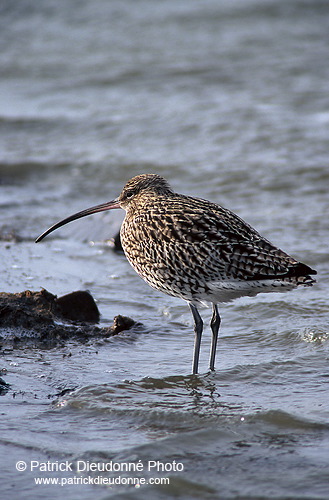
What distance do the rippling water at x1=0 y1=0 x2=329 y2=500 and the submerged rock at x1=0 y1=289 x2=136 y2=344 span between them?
0.19 m

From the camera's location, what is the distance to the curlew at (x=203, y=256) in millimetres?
5531

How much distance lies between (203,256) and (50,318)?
59.1 inches

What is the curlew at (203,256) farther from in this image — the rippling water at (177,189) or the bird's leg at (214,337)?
the rippling water at (177,189)

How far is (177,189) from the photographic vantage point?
37.5ft

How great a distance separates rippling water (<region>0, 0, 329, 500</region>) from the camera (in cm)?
447

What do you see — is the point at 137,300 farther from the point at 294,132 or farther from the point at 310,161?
the point at 294,132

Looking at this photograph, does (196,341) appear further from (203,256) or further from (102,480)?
(102,480)

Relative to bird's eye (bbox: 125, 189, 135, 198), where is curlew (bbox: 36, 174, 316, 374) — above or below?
below

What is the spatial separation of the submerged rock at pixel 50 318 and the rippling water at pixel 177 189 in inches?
7.4

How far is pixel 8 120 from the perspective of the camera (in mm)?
15703

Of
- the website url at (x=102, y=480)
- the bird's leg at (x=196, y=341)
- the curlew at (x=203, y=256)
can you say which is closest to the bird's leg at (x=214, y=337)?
the curlew at (x=203, y=256)

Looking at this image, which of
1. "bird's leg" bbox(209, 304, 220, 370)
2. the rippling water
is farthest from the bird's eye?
"bird's leg" bbox(209, 304, 220, 370)

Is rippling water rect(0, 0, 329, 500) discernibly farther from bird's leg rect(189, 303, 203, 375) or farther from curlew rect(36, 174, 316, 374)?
curlew rect(36, 174, 316, 374)

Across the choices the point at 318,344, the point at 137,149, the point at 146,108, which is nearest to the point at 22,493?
the point at 318,344
